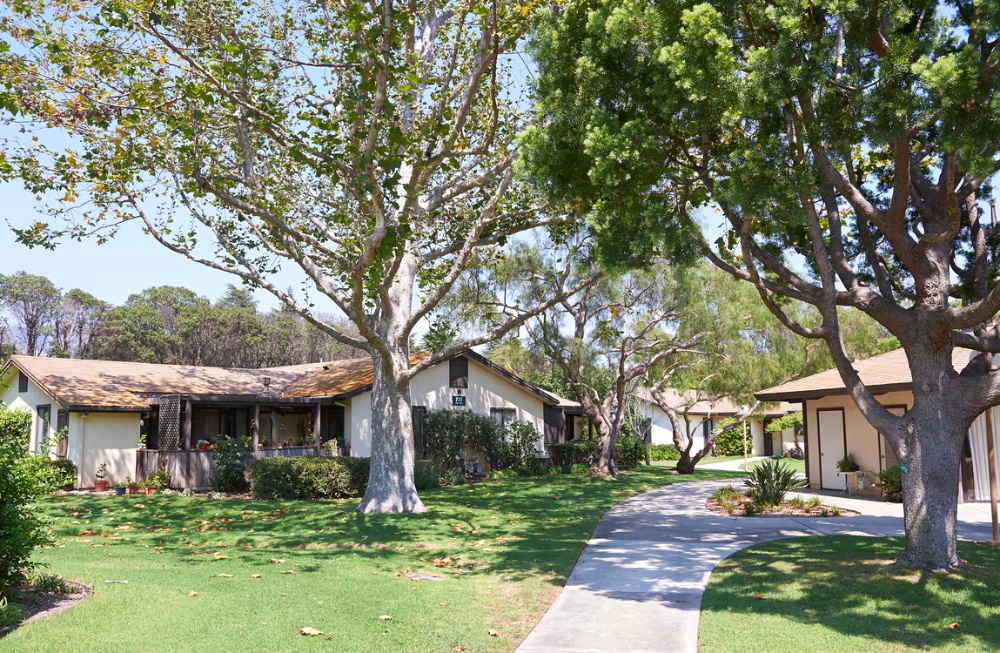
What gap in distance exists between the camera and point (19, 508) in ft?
21.5

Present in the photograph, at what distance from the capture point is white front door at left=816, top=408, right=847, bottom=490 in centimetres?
2075

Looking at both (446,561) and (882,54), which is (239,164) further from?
(882,54)

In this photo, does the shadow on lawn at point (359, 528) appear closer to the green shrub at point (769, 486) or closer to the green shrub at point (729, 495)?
the green shrub at point (729, 495)

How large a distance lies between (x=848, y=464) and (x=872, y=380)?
2.94 m

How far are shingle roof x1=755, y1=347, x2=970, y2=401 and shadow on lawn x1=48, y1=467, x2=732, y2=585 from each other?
5556 mm

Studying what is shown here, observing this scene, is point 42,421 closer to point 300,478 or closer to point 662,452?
point 300,478

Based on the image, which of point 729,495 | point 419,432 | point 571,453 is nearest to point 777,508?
point 729,495

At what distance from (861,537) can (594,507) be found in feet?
21.9

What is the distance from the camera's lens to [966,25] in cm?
938

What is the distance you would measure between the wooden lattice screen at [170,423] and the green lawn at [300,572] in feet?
13.9

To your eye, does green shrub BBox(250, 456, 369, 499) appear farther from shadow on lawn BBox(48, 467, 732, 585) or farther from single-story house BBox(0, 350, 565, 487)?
single-story house BBox(0, 350, 565, 487)

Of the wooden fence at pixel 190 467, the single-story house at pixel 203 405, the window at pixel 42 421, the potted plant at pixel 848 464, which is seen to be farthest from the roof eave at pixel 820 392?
the window at pixel 42 421

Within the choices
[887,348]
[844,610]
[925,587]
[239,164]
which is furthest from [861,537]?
[887,348]

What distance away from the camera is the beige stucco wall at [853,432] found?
19344mm
